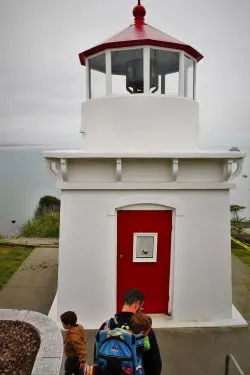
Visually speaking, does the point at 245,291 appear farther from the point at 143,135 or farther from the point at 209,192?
the point at 143,135

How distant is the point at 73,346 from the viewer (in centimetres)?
405

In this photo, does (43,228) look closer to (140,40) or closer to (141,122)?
(141,122)

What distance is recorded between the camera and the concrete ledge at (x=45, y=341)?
3.33 m

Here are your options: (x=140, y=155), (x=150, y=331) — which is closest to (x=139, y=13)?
(x=140, y=155)

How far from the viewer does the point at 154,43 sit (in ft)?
20.2

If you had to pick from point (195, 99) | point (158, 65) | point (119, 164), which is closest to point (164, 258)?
point (119, 164)

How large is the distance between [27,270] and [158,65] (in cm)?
625

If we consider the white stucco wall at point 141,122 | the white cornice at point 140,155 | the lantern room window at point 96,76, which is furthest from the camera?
the lantern room window at point 96,76

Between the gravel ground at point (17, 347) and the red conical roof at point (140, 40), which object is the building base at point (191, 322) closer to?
the gravel ground at point (17, 347)

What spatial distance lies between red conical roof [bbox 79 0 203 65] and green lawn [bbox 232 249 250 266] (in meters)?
6.37

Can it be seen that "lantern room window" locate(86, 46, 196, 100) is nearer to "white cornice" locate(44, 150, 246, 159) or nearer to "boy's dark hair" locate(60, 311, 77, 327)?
"white cornice" locate(44, 150, 246, 159)

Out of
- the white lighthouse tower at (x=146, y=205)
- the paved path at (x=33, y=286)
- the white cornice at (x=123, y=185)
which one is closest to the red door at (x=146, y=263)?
the white lighthouse tower at (x=146, y=205)

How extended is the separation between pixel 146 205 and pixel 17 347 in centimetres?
326

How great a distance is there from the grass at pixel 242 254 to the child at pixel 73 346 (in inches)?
294
